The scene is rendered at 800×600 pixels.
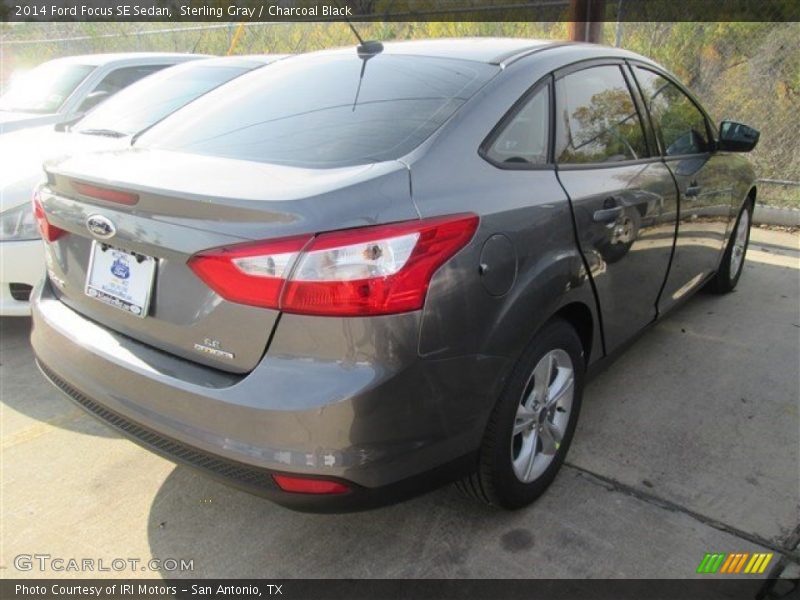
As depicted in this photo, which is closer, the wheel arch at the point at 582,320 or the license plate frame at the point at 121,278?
the license plate frame at the point at 121,278

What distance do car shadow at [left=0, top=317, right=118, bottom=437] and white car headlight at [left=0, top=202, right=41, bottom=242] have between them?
709 mm

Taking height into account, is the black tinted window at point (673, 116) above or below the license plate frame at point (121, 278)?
above

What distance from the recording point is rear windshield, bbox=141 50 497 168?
209 centimetres

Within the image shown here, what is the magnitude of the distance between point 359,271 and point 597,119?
1.56m

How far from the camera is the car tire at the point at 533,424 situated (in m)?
2.15

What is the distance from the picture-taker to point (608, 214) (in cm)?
256

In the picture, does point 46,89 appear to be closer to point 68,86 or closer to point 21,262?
point 68,86

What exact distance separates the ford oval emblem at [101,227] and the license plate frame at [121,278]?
0.04 meters

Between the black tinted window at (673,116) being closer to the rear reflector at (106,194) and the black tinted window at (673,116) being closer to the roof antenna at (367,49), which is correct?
the roof antenna at (367,49)

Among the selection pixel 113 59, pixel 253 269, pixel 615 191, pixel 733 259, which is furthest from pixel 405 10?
pixel 253 269

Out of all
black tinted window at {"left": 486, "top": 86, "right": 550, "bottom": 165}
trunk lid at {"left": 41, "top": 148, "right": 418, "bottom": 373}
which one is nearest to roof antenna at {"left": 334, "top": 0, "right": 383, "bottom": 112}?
black tinted window at {"left": 486, "top": 86, "right": 550, "bottom": 165}

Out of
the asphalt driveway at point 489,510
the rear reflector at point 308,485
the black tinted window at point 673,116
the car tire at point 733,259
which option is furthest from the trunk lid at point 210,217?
the car tire at point 733,259

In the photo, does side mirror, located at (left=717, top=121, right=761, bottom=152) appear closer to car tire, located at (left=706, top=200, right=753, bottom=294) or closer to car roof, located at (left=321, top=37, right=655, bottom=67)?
car tire, located at (left=706, top=200, right=753, bottom=294)

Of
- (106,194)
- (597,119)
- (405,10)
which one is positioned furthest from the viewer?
(405,10)
